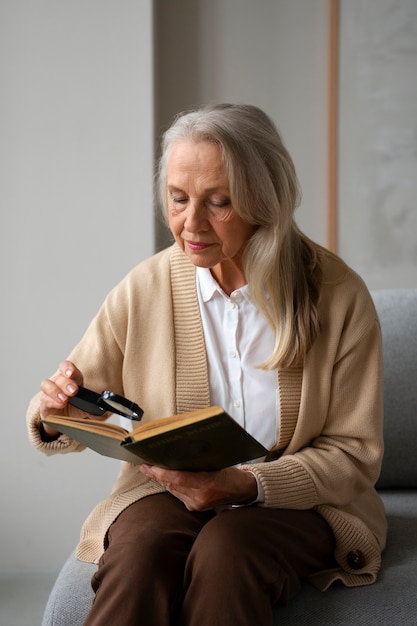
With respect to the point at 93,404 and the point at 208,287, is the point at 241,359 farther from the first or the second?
the point at 93,404

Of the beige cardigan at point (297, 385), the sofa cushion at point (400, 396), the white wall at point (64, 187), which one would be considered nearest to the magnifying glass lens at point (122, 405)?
the beige cardigan at point (297, 385)

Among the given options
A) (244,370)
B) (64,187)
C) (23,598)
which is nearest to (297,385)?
(244,370)

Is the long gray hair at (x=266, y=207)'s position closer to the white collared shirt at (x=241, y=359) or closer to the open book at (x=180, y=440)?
the white collared shirt at (x=241, y=359)

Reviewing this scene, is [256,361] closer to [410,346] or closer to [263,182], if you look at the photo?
[263,182]

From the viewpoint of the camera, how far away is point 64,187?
2803 millimetres

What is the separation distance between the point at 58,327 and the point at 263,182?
1.24m

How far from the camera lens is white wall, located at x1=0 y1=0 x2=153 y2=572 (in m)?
2.75

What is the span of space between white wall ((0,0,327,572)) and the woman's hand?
4.06 feet

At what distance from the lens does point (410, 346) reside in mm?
2270

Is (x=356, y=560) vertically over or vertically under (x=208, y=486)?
under

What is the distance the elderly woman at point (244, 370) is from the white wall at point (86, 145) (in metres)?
0.88

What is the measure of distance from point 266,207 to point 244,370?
336mm

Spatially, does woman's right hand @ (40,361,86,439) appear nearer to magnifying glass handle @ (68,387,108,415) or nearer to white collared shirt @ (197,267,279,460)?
magnifying glass handle @ (68,387,108,415)

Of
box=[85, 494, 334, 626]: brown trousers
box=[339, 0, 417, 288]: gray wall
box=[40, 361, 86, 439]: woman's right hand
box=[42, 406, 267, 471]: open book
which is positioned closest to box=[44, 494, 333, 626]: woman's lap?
box=[85, 494, 334, 626]: brown trousers
